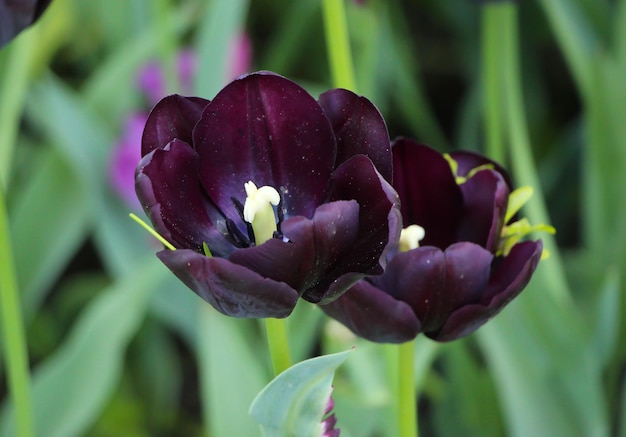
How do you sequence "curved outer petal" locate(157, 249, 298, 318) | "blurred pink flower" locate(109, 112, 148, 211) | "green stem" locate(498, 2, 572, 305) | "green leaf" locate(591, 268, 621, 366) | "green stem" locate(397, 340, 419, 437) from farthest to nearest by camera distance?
1. "blurred pink flower" locate(109, 112, 148, 211)
2. "green stem" locate(498, 2, 572, 305)
3. "green leaf" locate(591, 268, 621, 366)
4. "green stem" locate(397, 340, 419, 437)
5. "curved outer petal" locate(157, 249, 298, 318)

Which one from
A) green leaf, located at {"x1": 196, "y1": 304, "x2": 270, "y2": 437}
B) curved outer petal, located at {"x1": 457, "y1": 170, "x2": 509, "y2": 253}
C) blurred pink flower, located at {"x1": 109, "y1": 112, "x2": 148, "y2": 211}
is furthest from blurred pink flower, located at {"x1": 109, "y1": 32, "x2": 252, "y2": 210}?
curved outer petal, located at {"x1": 457, "y1": 170, "x2": 509, "y2": 253}

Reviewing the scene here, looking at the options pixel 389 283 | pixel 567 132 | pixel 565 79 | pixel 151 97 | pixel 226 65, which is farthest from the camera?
pixel 565 79

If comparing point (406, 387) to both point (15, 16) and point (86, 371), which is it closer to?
point (15, 16)

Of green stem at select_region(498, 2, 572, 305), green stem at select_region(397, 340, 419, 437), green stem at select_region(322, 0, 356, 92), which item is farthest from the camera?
green stem at select_region(498, 2, 572, 305)

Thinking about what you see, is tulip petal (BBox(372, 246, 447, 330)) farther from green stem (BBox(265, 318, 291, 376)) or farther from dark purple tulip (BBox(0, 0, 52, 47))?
dark purple tulip (BBox(0, 0, 52, 47))

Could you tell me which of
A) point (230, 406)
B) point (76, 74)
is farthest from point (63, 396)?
point (76, 74)

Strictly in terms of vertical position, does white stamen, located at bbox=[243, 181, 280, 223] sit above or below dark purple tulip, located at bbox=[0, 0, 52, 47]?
below

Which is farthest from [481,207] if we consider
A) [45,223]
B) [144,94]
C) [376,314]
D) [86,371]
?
[144,94]

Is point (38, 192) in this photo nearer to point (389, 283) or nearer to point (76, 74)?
point (76, 74)
